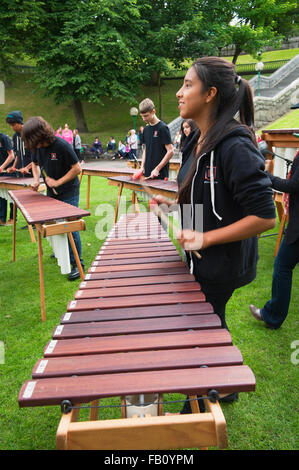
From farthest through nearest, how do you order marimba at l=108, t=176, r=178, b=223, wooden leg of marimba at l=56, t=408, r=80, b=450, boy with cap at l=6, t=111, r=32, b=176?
boy with cap at l=6, t=111, r=32, b=176 → marimba at l=108, t=176, r=178, b=223 → wooden leg of marimba at l=56, t=408, r=80, b=450

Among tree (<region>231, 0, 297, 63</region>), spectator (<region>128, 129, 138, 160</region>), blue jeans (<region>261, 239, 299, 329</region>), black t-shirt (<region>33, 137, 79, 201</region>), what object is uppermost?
tree (<region>231, 0, 297, 63</region>)

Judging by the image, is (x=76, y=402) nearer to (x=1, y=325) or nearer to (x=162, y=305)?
(x=162, y=305)

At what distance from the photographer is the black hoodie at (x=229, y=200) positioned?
1634 mm

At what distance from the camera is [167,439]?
51.3 inches

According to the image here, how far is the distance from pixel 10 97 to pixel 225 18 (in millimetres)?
21722

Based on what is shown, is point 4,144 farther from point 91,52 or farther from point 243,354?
point 91,52

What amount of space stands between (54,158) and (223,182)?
3.49 meters

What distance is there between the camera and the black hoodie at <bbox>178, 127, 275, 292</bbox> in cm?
163

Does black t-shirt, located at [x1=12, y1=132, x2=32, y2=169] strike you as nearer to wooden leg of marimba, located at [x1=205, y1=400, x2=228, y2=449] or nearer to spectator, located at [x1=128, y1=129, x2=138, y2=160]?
wooden leg of marimba, located at [x1=205, y1=400, x2=228, y2=449]

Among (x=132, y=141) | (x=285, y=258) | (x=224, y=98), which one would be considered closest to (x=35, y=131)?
(x=224, y=98)

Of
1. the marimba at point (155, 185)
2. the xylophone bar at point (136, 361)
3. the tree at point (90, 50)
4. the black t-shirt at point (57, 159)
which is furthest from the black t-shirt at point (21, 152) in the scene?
the tree at point (90, 50)

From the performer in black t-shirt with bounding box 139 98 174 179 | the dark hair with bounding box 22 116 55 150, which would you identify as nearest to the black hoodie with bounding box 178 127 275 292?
the dark hair with bounding box 22 116 55 150

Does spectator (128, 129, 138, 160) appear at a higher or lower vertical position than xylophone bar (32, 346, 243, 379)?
lower
